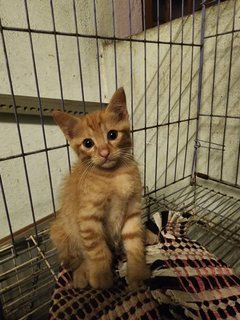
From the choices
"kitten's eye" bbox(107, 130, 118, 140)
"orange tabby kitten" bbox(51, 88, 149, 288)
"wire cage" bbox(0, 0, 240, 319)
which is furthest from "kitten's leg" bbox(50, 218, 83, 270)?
"kitten's eye" bbox(107, 130, 118, 140)

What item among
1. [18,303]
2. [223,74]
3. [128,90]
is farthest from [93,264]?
[128,90]

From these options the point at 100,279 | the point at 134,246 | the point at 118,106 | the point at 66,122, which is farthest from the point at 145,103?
the point at 100,279

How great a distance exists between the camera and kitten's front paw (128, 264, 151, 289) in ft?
2.27

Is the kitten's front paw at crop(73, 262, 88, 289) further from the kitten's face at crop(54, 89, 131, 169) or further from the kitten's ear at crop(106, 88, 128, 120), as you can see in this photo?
the kitten's ear at crop(106, 88, 128, 120)

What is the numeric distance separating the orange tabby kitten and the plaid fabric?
0.11 ft

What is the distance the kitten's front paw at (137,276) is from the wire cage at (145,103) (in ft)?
1.01

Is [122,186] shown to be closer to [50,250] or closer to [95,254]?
[95,254]

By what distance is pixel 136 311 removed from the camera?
2.04 ft

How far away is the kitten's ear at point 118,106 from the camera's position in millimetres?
729

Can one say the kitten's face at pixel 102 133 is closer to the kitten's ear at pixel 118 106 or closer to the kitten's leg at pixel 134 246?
the kitten's ear at pixel 118 106

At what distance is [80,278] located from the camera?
714 mm

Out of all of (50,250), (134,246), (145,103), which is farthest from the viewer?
(145,103)

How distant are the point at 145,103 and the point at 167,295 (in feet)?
2.62

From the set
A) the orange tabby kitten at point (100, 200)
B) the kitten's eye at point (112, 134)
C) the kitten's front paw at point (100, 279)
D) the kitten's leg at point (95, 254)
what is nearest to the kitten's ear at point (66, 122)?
the orange tabby kitten at point (100, 200)
